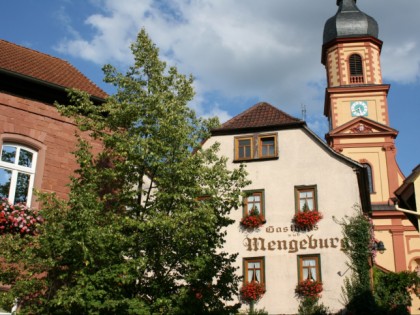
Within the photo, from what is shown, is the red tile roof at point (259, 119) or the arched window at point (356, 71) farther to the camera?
the arched window at point (356, 71)

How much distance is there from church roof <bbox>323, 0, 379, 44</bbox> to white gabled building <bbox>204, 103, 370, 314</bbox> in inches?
767

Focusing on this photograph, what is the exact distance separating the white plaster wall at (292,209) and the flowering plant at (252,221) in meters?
0.29

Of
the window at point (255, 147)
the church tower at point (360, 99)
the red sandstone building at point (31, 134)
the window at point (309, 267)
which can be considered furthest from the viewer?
the church tower at point (360, 99)

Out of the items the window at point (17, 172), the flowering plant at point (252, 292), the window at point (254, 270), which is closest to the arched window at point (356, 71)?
the window at point (254, 270)

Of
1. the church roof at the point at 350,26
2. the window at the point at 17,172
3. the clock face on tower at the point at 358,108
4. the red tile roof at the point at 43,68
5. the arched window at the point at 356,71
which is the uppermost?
the church roof at the point at 350,26

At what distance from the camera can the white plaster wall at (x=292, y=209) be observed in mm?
20766

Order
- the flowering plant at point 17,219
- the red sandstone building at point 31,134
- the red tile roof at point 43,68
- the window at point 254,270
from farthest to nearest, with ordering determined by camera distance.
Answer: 1. the window at point 254,270
2. the red tile roof at point 43,68
3. the red sandstone building at point 31,134
4. the flowering plant at point 17,219

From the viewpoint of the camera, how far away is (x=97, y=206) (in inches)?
450

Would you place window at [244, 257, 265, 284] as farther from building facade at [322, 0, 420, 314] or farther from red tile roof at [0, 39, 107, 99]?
building facade at [322, 0, 420, 314]

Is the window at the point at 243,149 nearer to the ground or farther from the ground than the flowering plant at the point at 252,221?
farther from the ground

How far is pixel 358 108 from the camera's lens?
3738 centimetres

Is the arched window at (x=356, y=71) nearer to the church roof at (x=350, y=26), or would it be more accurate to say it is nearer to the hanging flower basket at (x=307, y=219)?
the church roof at (x=350, y=26)

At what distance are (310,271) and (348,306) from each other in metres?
1.86

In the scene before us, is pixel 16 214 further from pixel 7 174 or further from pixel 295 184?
pixel 295 184
